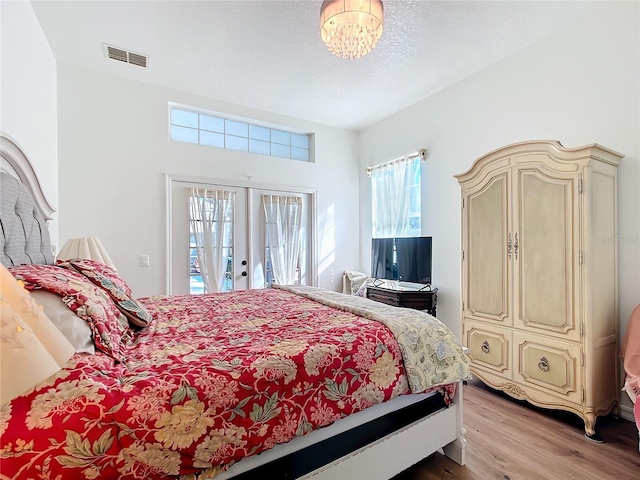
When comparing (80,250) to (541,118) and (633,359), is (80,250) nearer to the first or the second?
(633,359)

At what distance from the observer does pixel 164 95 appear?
3562 millimetres

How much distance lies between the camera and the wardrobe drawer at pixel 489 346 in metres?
2.53

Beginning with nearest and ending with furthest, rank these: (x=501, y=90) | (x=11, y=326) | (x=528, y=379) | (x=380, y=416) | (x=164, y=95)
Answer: (x=11, y=326) → (x=380, y=416) → (x=528, y=379) → (x=501, y=90) → (x=164, y=95)

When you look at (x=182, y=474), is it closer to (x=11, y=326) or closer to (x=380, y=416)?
(x=11, y=326)

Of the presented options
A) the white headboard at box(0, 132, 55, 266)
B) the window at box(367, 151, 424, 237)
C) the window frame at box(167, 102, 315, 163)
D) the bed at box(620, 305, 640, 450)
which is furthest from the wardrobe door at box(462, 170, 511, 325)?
the white headboard at box(0, 132, 55, 266)

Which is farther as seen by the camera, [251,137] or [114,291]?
[251,137]

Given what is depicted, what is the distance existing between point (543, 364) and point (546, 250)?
835mm

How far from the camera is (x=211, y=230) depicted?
384 cm

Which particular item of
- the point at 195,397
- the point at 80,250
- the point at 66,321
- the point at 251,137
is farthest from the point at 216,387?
the point at 251,137

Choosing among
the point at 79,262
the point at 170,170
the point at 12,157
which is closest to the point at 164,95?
the point at 170,170

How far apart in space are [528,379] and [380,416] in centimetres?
157

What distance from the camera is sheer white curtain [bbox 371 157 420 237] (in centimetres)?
405

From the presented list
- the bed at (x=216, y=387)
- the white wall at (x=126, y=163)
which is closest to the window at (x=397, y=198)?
the white wall at (x=126, y=163)

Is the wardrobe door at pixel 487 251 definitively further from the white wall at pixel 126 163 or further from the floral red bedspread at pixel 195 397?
the white wall at pixel 126 163
